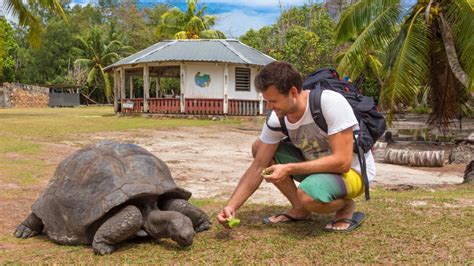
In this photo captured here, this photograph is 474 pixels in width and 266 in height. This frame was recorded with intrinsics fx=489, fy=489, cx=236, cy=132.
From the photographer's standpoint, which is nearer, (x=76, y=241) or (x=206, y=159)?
(x=76, y=241)

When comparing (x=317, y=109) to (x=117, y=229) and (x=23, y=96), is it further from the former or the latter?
(x=23, y=96)

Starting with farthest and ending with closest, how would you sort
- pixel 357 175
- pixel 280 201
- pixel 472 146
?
1. pixel 472 146
2. pixel 280 201
3. pixel 357 175

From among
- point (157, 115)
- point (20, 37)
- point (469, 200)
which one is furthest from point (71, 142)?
point (20, 37)

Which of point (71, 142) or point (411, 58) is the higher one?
point (411, 58)

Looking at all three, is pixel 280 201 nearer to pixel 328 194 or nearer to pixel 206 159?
pixel 328 194

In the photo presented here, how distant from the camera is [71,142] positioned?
509 inches

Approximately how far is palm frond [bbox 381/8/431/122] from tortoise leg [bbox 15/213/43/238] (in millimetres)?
10529

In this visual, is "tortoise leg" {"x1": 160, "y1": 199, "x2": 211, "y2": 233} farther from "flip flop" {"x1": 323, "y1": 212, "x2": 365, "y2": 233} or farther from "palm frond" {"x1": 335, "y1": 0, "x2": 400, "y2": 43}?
"palm frond" {"x1": 335, "y1": 0, "x2": 400, "y2": 43}

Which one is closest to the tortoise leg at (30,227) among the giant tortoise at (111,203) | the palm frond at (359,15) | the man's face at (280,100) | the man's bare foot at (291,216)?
the giant tortoise at (111,203)

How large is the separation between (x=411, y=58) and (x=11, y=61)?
47.1 m

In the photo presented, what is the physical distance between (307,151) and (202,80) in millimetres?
22305

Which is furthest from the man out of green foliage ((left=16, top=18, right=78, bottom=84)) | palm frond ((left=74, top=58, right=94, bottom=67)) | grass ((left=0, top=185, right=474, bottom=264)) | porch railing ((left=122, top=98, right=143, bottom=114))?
green foliage ((left=16, top=18, right=78, bottom=84))

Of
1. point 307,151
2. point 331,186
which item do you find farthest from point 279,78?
point 331,186

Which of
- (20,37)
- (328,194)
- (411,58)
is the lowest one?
(328,194)
